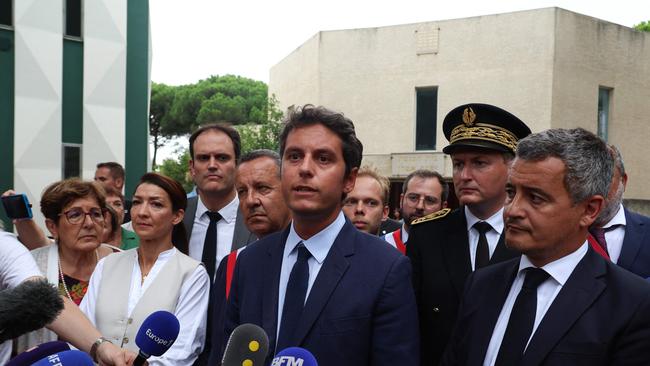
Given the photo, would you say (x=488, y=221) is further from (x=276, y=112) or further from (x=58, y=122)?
(x=276, y=112)

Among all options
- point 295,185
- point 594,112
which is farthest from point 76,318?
point 594,112

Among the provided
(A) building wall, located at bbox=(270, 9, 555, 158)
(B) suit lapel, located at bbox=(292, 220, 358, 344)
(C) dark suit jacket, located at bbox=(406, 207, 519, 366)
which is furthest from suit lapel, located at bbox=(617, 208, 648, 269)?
(A) building wall, located at bbox=(270, 9, 555, 158)

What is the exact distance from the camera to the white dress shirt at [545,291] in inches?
88.5

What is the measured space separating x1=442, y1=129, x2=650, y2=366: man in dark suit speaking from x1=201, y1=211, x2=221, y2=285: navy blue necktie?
2294mm

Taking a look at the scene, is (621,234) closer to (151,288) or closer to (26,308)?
(151,288)

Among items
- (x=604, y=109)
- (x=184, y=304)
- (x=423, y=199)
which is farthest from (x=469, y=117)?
(x=604, y=109)

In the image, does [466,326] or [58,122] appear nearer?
[466,326]

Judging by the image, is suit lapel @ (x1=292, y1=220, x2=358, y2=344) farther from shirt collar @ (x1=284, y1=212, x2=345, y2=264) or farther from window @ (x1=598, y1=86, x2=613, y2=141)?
window @ (x1=598, y1=86, x2=613, y2=141)

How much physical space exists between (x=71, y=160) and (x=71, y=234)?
9.60 m

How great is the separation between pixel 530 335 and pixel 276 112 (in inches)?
875

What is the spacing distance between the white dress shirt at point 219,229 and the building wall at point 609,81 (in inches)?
724

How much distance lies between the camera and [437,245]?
3.09 m

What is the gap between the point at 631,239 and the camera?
12.0ft

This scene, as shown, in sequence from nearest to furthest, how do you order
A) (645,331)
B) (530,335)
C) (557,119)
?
(645,331) < (530,335) < (557,119)
